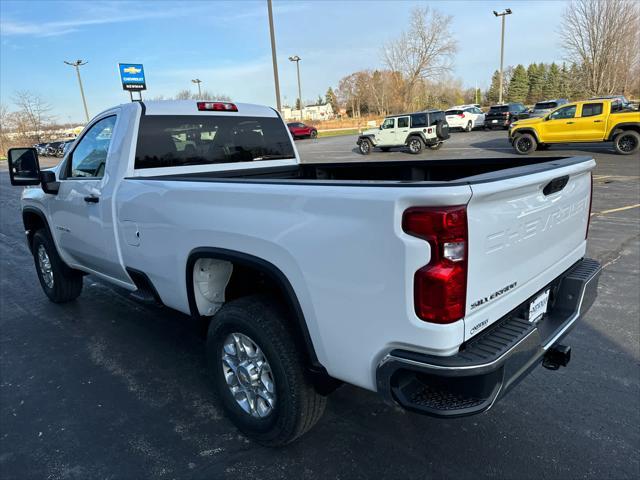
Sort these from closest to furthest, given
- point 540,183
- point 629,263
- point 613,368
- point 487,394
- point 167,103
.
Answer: point 487,394 → point 540,183 → point 613,368 → point 167,103 → point 629,263

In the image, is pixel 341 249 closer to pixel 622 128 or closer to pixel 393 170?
pixel 393 170

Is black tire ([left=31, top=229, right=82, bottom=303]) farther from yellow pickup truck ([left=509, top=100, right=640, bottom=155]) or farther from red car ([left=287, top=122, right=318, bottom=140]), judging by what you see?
red car ([left=287, top=122, right=318, bottom=140])

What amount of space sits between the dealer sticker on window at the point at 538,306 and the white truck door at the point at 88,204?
9.67 ft

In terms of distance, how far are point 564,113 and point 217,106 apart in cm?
1678

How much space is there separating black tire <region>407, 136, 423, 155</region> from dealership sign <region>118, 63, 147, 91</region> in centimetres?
1221

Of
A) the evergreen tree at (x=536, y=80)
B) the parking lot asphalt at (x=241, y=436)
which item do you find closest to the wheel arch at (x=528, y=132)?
the parking lot asphalt at (x=241, y=436)

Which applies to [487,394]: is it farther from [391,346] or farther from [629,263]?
[629,263]

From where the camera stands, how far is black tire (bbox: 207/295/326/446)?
2324 mm

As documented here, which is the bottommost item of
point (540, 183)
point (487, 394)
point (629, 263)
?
point (629, 263)

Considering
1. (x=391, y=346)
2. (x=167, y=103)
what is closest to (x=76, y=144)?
(x=167, y=103)

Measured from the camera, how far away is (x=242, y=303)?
8.41ft

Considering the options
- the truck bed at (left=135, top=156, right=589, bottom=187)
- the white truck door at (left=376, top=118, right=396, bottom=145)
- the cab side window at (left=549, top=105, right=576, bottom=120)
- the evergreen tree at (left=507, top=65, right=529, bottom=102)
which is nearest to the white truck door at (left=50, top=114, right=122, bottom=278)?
the truck bed at (left=135, top=156, right=589, bottom=187)

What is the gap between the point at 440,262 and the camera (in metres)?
1.74

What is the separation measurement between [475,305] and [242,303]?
50.3 inches
